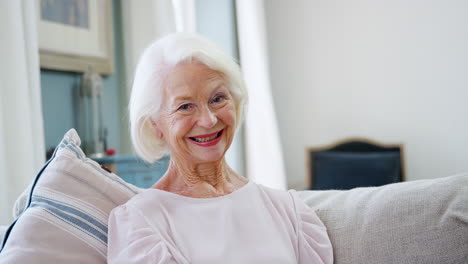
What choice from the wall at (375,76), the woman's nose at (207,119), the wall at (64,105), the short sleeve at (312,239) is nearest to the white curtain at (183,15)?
the wall at (64,105)

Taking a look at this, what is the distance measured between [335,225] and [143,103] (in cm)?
56

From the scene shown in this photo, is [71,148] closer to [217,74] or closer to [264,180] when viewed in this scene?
[217,74]

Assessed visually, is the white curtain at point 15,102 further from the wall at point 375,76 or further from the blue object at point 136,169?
A: the wall at point 375,76

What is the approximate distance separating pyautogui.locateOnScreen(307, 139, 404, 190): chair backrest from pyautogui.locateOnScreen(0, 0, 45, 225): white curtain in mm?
2165

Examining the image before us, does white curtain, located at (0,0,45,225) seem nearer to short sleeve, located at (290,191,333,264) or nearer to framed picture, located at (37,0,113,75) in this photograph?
framed picture, located at (37,0,113,75)

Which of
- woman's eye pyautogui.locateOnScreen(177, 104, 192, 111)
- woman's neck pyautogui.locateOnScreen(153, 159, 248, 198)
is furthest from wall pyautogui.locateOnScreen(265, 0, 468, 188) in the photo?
woman's eye pyautogui.locateOnScreen(177, 104, 192, 111)

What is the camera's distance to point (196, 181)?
4.04ft

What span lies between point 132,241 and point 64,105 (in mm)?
→ 2033

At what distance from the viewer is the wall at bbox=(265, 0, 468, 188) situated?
3615mm

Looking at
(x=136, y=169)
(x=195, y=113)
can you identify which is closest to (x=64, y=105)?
(x=136, y=169)

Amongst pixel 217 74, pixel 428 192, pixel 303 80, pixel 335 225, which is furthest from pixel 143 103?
pixel 303 80

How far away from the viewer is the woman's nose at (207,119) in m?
1.17

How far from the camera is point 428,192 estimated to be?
1119 millimetres

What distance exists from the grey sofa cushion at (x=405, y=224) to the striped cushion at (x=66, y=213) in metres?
0.53
